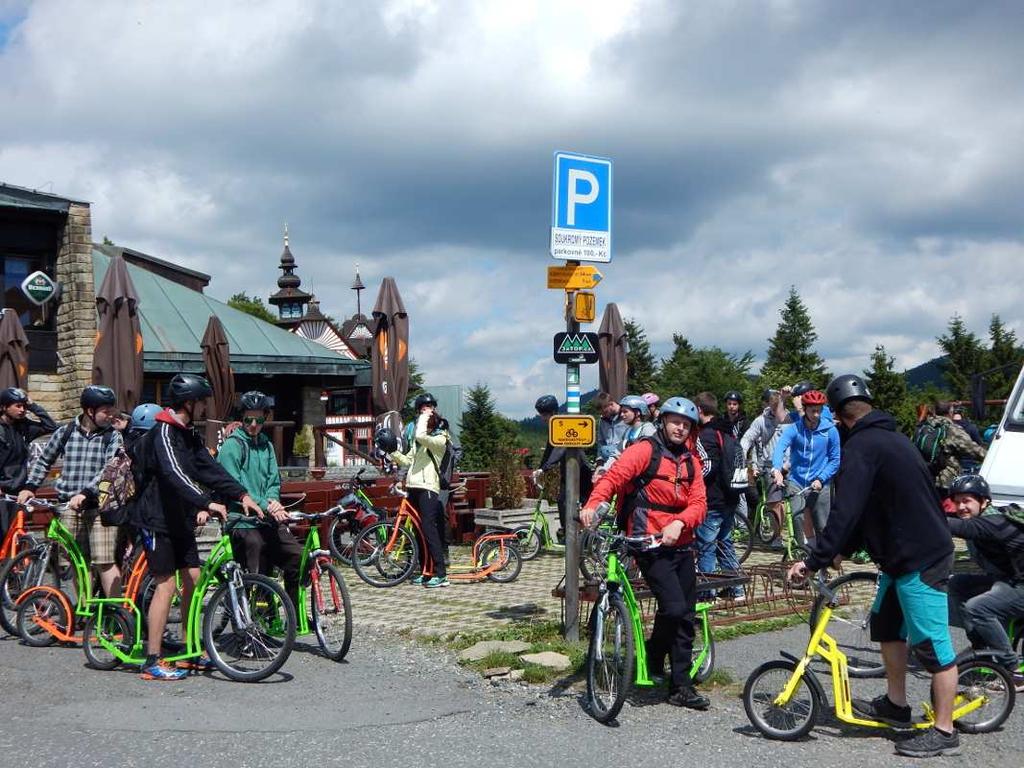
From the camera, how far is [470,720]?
6.08 m

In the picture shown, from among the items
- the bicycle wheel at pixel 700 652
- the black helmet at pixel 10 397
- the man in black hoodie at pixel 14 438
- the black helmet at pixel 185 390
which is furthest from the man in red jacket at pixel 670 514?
the black helmet at pixel 10 397

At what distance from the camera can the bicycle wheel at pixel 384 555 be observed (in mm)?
11250

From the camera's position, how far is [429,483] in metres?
11.3

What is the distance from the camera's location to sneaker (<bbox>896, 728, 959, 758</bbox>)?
5293 millimetres

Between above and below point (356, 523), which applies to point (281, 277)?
above

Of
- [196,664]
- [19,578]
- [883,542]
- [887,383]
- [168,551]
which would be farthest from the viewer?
[887,383]

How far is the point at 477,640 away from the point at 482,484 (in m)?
6.94

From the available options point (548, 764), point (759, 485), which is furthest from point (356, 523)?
point (548, 764)

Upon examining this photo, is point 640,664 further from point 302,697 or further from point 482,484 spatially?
point 482,484

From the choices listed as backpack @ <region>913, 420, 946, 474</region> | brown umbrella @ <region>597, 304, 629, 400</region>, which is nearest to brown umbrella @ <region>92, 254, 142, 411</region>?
brown umbrella @ <region>597, 304, 629, 400</region>

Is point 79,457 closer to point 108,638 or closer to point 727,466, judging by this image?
point 108,638

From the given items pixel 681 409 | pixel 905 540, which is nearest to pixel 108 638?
pixel 681 409

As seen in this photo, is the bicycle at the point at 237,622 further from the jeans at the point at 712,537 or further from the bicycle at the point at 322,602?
the jeans at the point at 712,537

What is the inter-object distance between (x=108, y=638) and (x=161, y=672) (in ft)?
2.65
